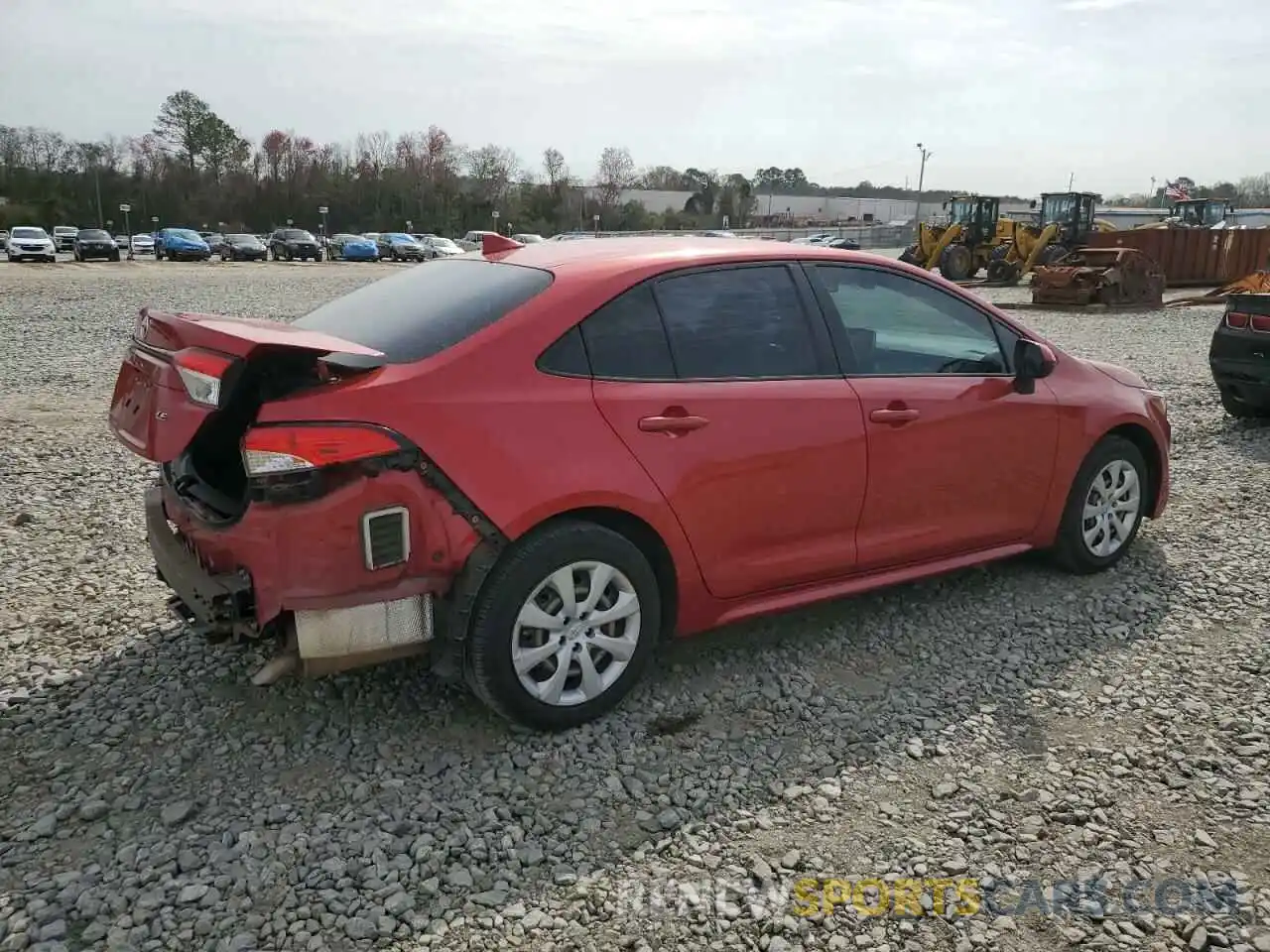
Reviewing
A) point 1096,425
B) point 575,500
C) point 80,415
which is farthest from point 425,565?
point 80,415

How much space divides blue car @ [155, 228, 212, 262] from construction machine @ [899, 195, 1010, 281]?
30.7 meters

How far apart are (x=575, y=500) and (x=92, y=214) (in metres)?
84.9

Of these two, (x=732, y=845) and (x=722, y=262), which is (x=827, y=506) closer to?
(x=722, y=262)

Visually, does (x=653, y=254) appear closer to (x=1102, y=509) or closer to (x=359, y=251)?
(x=1102, y=509)

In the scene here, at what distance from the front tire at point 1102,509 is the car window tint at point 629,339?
7.73ft

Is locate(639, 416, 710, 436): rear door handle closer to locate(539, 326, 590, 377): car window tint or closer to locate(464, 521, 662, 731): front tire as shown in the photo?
locate(539, 326, 590, 377): car window tint

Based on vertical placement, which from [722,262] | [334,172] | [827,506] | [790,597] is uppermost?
[334,172]

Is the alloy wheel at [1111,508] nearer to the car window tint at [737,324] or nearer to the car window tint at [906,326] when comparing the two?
the car window tint at [906,326]

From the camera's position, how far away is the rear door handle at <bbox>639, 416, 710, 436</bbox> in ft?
11.0

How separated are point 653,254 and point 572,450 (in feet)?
3.05

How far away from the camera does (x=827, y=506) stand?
3801 millimetres

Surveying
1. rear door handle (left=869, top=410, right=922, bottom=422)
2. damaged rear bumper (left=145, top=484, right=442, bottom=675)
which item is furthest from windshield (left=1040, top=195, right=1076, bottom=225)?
damaged rear bumper (left=145, top=484, right=442, bottom=675)

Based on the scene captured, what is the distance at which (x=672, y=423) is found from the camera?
3393mm

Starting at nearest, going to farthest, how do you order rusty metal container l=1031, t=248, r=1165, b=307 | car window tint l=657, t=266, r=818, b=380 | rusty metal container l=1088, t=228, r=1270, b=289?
car window tint l=657, t=266, r=818, b=380
rusty metal container l=1031, t=248, r=1165, b=307
rusty metal container l=1088, t=228, r=1270, b=289
